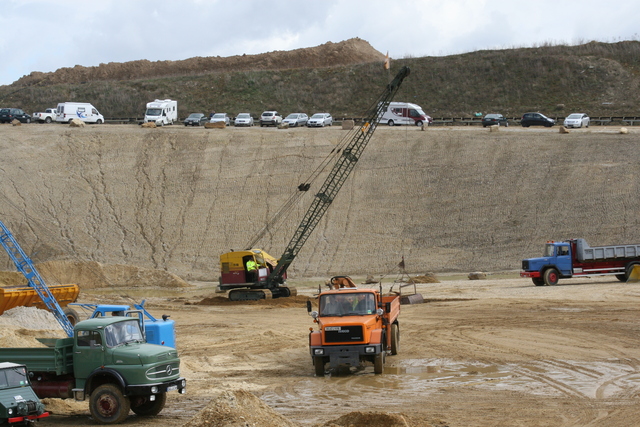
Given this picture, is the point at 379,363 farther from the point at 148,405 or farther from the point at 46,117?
the point at 46,117

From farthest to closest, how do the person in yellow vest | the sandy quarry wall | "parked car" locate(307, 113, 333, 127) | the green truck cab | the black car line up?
the black car
"parked car" locate(307, 113, 333, 127)
the sandy quarry wall
the person in yellow vest
the green truck cab

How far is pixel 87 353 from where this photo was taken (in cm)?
1530

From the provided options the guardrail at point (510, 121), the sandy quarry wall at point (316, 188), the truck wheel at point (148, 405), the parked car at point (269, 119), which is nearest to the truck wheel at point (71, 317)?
the truck wheel at point (148, 405)

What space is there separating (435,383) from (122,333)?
24.1 ft

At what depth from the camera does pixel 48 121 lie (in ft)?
239

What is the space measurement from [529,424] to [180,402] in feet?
24.4

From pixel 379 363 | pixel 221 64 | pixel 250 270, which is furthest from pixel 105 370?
pixel 221 64

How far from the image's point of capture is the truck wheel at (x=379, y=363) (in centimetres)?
1917

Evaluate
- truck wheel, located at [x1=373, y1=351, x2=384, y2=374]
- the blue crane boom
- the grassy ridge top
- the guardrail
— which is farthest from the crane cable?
truck wheel, located at [x1=373, y1=351, x2=384, y2=374]

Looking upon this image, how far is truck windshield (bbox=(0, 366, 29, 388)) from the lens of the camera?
44.5ft

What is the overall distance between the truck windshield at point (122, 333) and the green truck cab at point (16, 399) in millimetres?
1814

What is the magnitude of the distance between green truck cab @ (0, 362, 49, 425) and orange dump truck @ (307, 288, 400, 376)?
277 inches

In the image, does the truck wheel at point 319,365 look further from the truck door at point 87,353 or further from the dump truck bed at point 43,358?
the dump truck bed at point 43,358

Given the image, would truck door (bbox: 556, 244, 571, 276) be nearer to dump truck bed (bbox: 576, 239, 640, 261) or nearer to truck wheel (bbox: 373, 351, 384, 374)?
dump truck bed (bbox: 576, 239, 640, 261)
